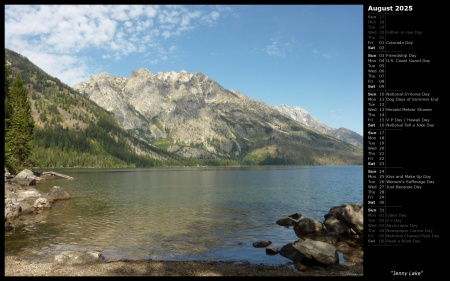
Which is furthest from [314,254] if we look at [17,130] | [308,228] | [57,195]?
[17,130]

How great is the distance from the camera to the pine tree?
10288cm

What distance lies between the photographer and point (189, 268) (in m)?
28.2

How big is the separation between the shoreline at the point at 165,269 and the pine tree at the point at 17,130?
3511 inches

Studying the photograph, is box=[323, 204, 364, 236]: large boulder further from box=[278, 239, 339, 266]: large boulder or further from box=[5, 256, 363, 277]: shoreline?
box=[5, 256, 363, 277]: shoreline

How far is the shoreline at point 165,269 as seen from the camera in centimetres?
2500

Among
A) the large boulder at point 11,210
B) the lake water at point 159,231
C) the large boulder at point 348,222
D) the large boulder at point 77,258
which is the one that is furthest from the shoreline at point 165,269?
the large boulder at point 11,210

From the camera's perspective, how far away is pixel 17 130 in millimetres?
108312

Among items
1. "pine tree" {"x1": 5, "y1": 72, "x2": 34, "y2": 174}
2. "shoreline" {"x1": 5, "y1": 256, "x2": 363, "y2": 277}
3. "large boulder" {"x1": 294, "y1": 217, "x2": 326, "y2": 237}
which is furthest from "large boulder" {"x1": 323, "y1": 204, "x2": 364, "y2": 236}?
"pine tree" {"x1": 5, "y1": 72, "x2": 34, "y2": 174}

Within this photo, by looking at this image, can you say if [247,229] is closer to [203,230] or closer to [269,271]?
[203,230]

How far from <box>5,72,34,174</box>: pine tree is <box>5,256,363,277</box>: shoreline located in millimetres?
89180

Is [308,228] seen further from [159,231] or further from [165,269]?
[165,269]

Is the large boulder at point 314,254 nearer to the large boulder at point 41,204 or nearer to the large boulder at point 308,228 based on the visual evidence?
the large boulder at point 308,228

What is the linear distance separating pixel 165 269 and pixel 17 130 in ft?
345
